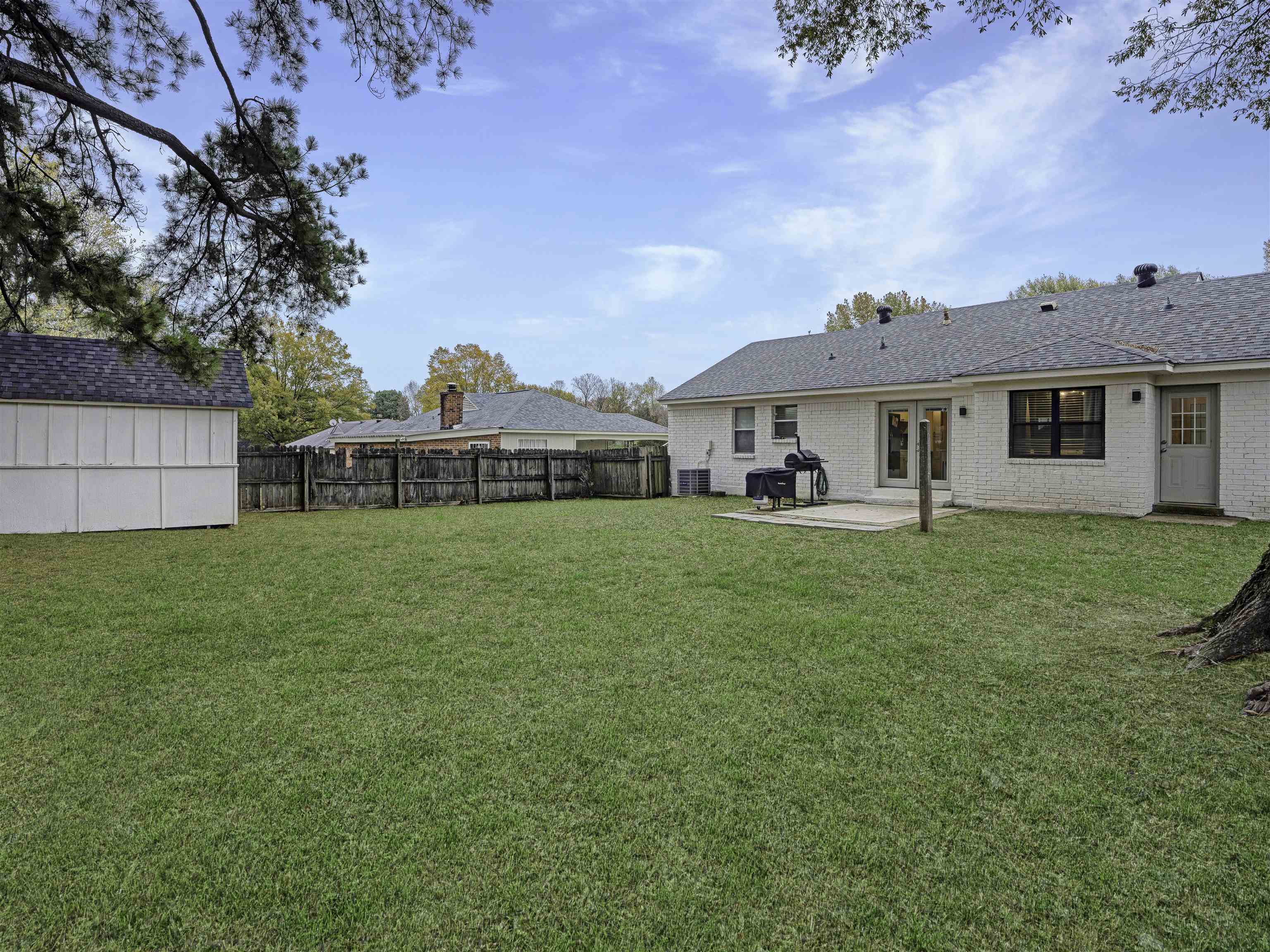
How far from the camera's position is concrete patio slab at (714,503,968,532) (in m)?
10.4

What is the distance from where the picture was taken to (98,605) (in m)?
5.96

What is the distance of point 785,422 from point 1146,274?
337 inches

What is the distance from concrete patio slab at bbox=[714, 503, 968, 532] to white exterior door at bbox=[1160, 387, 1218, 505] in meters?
3.34

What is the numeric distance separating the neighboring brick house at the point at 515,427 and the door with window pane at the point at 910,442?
15.5 meters

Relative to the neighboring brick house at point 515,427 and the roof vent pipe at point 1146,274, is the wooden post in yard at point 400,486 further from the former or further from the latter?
the roof vent pipe at point 1146,274

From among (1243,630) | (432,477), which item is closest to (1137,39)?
(1243,630)

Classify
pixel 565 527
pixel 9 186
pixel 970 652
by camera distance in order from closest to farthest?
pixel 970 652 < pixel 9 186 < pixel 565 527

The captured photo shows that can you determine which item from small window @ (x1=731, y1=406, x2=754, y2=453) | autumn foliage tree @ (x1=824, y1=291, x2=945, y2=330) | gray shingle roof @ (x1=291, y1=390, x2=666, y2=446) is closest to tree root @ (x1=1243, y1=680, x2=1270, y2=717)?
small window @ (x1=731, y1=406, x2=754, y2=453)

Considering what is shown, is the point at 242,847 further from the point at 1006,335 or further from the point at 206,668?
the point at 1006,335

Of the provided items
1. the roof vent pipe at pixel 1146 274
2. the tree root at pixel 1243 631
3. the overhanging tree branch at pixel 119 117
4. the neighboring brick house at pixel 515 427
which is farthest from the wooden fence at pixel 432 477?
the tree root at pixel 1243 631

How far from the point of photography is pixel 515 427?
2694cm

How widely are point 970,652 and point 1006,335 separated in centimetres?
1268

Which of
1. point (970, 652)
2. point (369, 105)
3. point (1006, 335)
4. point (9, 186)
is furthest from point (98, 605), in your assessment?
point (1006, 335)

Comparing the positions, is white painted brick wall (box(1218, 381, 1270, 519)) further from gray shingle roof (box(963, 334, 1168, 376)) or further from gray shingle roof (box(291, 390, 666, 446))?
gray shingle roof (box(291, 390, 666, 446))
